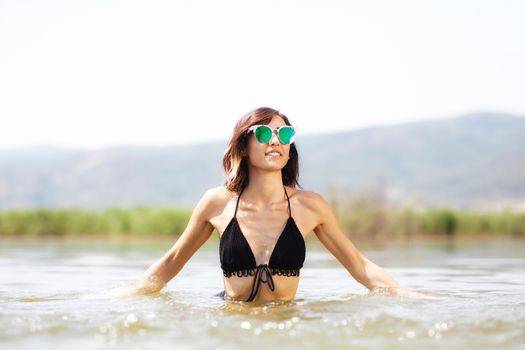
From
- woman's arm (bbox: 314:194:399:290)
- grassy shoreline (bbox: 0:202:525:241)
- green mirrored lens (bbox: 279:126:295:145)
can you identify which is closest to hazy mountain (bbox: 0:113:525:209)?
grassy shoreline (bbox: 0:202:525:241)

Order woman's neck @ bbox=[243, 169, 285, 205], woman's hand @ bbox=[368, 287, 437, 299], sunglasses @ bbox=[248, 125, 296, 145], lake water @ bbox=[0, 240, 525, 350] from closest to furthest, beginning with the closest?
lake water @ bbox=[0, 240, 525, 350]
sunglasses @ bbox=[248, 125, 296, 145]
woman's neck @ bbox=[243, 169, 285, 205]
woman's hand @ bbox=[368, 287, 437, 299]

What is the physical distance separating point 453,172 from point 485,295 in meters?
116

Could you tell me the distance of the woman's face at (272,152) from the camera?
5.36 meters

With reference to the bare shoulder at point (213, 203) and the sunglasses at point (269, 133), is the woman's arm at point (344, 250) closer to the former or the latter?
the sunglasses at point (269, 133)

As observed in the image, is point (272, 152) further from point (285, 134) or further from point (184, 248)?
point (184, 248)

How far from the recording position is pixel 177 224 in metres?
20.4

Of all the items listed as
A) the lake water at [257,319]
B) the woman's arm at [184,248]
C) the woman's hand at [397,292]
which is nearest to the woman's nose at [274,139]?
the woman's arm at [184,248]

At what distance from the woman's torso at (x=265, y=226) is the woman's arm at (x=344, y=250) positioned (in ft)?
0.33

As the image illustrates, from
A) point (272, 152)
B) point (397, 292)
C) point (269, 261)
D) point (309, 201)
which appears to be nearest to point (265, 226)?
point (269, 261)

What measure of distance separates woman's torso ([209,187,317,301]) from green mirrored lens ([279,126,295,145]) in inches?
16.0

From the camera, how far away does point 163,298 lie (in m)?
5.76

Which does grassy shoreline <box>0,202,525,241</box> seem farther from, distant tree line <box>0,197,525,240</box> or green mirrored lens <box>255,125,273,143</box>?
green mirrored lens <box>255,125,273,143</box>

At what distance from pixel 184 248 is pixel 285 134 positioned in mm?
1027

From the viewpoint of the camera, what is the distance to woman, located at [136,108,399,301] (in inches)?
211
